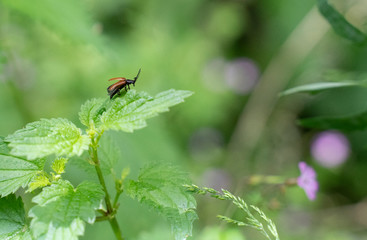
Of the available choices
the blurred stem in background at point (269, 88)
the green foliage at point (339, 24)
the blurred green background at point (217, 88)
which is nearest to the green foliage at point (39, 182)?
the green foliage at point (339, 24)

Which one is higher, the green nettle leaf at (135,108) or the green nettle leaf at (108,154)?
the green nettle leaf at (135,108)

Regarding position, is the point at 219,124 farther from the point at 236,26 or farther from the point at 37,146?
the point at 37,146

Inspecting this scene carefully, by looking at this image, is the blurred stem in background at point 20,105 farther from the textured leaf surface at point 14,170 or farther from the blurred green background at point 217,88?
the textured leaf surface at point 14,170

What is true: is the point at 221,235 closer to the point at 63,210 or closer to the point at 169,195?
the point at 169,195

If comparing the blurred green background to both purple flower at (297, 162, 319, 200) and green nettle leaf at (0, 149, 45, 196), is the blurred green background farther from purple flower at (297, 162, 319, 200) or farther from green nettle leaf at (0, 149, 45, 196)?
green nettle leaf at (0, 149, 45, 196)

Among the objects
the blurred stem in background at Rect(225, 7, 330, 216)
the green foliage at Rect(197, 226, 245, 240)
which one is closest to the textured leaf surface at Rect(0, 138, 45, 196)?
the green foliage at Rect(197, 226, 245, 240)

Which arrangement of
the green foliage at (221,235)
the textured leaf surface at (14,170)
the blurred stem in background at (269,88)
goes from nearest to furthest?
1. the textured leaf surface at (14,170)
2. the green foliage at (221,235)
3. the blurred stem in background at (269,88)

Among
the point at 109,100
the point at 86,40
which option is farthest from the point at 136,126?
the point at 86,40
